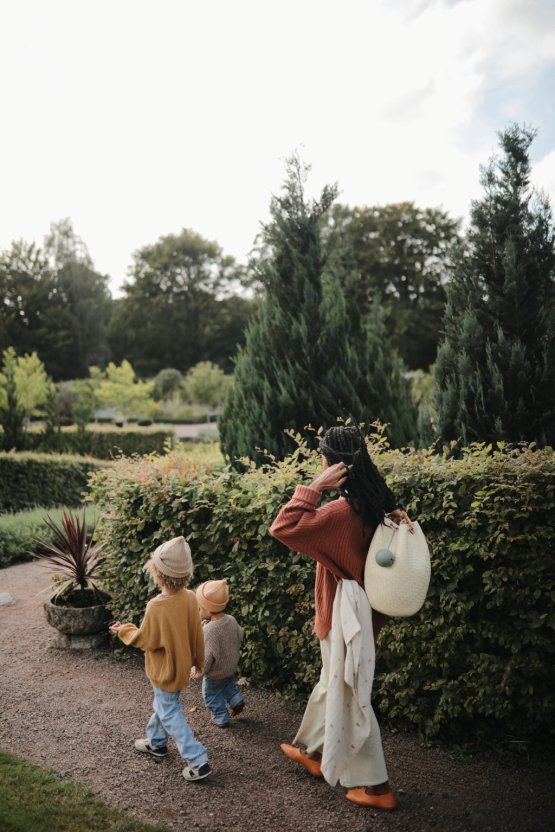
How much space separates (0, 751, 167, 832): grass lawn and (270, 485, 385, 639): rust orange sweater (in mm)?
1460

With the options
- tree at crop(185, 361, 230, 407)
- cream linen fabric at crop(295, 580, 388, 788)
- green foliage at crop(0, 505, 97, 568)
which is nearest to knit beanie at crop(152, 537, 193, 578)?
A: cream linen fabric at crop(295, 580, 388, 788)

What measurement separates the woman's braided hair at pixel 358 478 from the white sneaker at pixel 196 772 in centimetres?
171

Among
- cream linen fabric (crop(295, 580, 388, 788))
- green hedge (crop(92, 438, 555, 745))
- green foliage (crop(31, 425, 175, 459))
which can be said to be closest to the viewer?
cream linen fabric (crop(295, 580, 388, 788))

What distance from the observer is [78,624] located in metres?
6.13

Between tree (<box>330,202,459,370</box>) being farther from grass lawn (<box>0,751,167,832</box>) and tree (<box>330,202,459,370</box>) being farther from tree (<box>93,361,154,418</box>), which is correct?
grass lawn (<box>0,751,167,832</box>)

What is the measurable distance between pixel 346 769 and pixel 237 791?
26.1 inches

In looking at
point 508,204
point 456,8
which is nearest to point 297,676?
point 508,204

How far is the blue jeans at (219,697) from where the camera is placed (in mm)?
4562

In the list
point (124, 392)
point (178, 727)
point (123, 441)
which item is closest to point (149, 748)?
point (178, 727)

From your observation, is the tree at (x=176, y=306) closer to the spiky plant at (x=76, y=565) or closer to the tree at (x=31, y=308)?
the tree at (x=31, y=308)

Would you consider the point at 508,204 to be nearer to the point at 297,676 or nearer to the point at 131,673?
the point at 297,676

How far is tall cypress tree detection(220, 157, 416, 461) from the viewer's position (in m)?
8.85

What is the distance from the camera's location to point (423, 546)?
132 inches

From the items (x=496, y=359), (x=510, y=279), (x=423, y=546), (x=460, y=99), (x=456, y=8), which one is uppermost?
(x=456, y=8)
